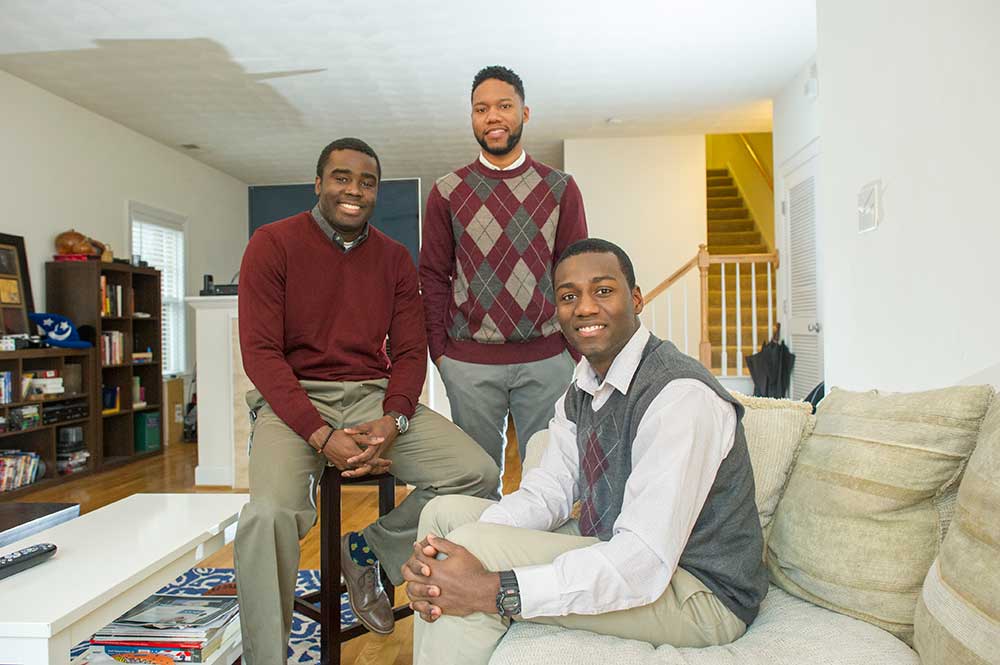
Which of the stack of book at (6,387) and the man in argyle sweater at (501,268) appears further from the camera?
the stack of book at (6,387)

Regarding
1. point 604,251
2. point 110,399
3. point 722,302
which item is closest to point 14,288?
point 110,399

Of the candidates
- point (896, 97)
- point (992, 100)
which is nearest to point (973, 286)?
point (992, 100)

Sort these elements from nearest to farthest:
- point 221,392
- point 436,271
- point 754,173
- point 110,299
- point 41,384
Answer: point 436,271
point 221,392
point 41,384
point 110,299
point 754,173

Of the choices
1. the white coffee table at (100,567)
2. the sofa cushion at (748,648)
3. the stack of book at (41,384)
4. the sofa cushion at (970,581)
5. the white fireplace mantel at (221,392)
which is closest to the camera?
the sofa cushion at (970,581)

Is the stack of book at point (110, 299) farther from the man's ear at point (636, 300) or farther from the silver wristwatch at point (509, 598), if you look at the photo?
the silver wristwatch at point (509, 598)

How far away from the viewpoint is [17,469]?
4922mm

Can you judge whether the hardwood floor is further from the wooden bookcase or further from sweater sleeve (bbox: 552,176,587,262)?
sweater sleeve (bbox: 552,176,587,262)

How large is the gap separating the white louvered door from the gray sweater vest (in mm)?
4406

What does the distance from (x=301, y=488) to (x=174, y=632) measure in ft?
1.42

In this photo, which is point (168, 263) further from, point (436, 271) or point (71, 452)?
point (436, 271)

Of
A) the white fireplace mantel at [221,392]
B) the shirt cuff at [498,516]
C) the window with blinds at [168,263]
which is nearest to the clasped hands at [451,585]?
the shirt cuff at [498,516]

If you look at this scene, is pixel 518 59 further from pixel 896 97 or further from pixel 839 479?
pixel 839 479

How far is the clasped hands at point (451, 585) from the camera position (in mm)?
1234

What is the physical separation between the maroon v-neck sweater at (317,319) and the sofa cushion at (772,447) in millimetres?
1025
